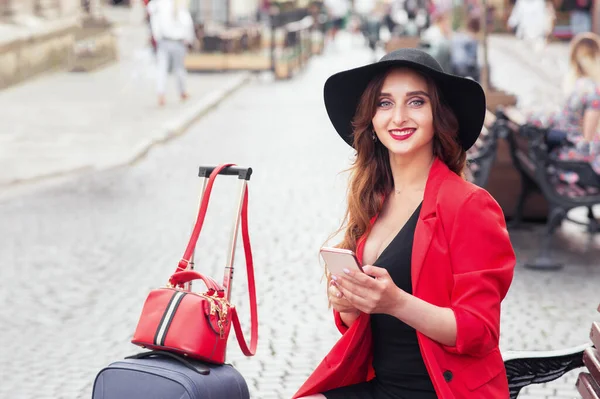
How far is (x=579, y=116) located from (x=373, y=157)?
5.92 m

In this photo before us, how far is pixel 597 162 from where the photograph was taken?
8336 millimetres

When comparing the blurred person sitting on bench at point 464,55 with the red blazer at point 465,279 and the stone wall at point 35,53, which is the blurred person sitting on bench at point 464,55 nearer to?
the stone wall at point 35,53

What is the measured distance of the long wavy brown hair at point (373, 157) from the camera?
127 inches

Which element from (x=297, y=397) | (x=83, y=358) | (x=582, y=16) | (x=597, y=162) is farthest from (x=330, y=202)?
(x=582, y=16)

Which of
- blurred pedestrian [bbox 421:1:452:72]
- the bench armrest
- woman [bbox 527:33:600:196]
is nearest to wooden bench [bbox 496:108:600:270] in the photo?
woman [bbox 527:33:600:196]

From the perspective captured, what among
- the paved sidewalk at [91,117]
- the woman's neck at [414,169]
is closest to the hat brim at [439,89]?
the woman's neck at [414,169]

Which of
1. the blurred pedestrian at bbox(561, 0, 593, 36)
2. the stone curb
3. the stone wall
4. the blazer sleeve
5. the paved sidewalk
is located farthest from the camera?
the blurred pedestrian at bbox(561, 0, 593, 36)

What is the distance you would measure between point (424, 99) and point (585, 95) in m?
6.01

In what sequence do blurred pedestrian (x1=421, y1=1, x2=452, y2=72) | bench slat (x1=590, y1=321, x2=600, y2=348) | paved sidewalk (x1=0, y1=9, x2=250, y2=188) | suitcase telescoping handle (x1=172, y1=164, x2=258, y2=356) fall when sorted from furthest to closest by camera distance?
blurred pedestrian (x1=421, y1=1, x2=452, y2=72), paved sidewalk (x1=0, y1=9, x2=250, y2=188), suitcase telescoping handle (x1=172, y1=164, x2=258, y2=356), bench slat (x1=590, y1=321, x2=600, y2=348)

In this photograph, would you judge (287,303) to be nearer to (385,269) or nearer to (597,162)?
(597,162)

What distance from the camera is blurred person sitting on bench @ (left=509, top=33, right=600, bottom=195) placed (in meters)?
8.51

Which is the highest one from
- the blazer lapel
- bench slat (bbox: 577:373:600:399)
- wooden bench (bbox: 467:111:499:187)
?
the blazer lapel

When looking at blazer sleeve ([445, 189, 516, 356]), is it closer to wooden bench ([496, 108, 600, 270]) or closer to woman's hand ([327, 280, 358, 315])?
woman's hand ([327, 280, 358, 315])

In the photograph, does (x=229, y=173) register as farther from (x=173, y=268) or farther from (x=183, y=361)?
(x=173, y=268)
